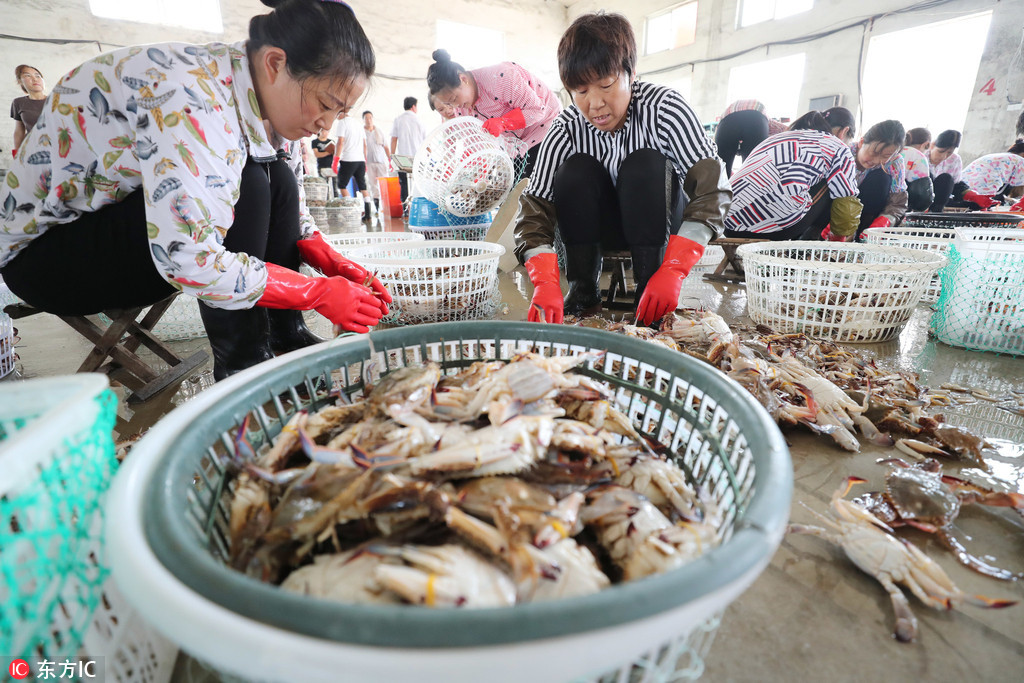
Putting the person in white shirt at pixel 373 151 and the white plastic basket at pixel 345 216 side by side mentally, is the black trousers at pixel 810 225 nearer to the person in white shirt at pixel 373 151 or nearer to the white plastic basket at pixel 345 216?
the white plastic basket at pixel 345 216

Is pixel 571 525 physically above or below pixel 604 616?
below

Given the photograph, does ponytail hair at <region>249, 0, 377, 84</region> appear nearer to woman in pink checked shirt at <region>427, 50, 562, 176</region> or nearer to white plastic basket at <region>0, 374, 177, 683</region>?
white plastic basket at <region>0, 374, 177, 683</region>

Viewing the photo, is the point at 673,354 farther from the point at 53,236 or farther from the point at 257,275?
the point at 53,236

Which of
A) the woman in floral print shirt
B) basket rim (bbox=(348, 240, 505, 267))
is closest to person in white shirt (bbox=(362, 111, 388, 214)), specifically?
basket rim (bbox=(348, 240, 505, 267))

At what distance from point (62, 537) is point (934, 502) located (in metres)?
1.59

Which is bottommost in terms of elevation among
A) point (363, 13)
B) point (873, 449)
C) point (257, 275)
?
point (873, 449)

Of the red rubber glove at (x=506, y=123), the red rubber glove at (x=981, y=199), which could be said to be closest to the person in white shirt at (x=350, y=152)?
the red rubber glove at (x=506, y=123)

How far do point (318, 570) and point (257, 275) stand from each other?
1.01 meters

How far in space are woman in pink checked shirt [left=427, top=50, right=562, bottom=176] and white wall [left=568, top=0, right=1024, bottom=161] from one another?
8.28m

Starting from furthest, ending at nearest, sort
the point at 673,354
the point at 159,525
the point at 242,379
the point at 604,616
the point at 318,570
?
the point at 673,354 → the point at 242,379 → the point at 318,570 → the point at 159,525 → the point at 604,616

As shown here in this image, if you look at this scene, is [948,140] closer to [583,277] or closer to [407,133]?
[583,277]

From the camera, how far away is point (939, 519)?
3.38ft

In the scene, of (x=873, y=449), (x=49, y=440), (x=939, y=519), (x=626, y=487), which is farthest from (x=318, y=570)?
(x=873, y=449)

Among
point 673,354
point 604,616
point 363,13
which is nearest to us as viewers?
point 604,616
